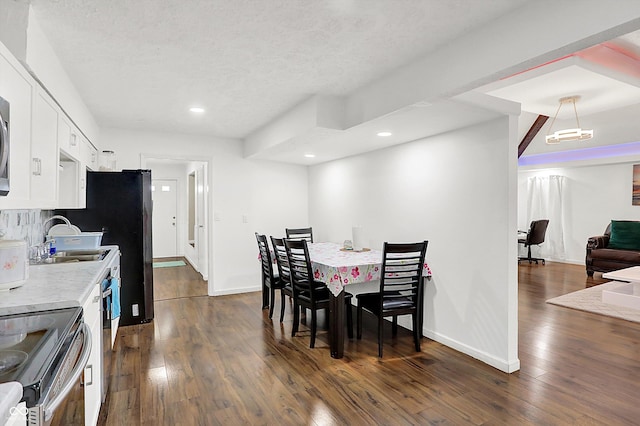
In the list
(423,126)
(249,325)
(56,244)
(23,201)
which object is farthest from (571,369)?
(56,244)

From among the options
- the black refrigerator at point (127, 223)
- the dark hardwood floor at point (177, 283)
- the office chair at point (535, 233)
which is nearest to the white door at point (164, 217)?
the dark hardwood floor at point (177, 283)

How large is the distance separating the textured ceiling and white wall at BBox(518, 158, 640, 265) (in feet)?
22.8

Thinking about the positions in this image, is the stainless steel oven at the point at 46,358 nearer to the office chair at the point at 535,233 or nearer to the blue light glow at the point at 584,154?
the office chair at the point at 535,233

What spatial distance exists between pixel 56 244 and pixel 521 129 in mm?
7954

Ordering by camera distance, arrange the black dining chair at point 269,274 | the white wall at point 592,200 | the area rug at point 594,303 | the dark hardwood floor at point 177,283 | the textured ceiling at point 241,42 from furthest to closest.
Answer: the white wall at point 592,200 < the dark hardwood floor at point 177,283 < the area rug at point 594,303 < the black dining chair at point 269,274 < the textured ceiling at point 241,42

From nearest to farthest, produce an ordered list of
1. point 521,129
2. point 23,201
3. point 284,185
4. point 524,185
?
point 23,201 → point 284,185 → point 521,129 → point 524,185

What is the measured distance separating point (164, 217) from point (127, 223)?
544 centimetres

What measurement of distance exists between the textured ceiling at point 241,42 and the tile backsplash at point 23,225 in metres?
1.13

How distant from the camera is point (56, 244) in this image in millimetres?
2891

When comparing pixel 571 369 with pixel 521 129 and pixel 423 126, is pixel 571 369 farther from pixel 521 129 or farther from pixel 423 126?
pixel 521 129

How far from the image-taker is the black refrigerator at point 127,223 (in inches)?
147

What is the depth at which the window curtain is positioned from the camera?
8.02 meters

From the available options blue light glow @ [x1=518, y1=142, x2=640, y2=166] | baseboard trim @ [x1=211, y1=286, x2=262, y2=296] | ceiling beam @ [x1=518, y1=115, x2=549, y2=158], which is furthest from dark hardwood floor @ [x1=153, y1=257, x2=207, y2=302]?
blue light glow @ [x1=518, y1=142, x2=640, y2=166]

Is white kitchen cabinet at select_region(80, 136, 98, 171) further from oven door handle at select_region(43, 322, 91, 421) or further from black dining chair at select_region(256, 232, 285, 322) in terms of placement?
oven door handle at select_region(43, 322, 91, 421)
